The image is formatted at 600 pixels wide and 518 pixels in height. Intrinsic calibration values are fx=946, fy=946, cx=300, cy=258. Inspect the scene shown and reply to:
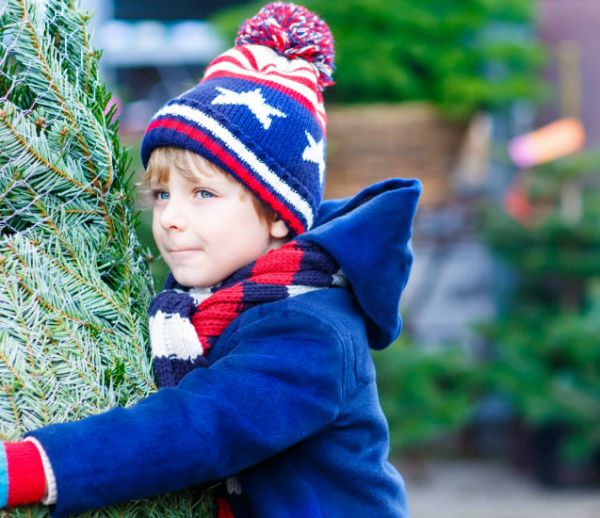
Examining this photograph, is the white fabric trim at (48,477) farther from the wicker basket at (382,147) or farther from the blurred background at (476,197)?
the wicker basket at (382,147)

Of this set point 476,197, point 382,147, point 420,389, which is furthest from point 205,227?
point 476,197

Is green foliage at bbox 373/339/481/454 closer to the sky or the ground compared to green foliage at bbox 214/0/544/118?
closer to the ground

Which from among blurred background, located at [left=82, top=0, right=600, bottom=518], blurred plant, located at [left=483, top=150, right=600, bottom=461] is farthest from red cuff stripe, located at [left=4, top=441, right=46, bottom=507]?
blurred plant, located at [left=483, top=150, right=600, bottom=461]

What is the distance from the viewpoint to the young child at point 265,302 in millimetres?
1144

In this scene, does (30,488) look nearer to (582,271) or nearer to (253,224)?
(253,224)

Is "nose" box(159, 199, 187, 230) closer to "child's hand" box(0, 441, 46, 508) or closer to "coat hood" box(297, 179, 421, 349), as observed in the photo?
"coat hood" box(297, 179, 421, 349)

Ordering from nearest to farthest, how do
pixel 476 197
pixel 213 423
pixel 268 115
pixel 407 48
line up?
1. pixel 213 423
2. pixel 268 115
3. pixel 407 48
4. pixel 476 197

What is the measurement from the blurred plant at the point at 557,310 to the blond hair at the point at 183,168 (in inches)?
135

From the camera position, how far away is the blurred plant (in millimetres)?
4512

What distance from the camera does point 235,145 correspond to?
134 centimetres

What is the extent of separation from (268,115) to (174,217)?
208mm

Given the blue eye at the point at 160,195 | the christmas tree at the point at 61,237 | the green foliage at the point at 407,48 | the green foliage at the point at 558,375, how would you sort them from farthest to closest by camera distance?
1. the green foliage at the point at 558,375
2. the green foliage at the point at 407,48
3. the blue eye at the point at 160,195
4. the christmas tree at the point at 61,237

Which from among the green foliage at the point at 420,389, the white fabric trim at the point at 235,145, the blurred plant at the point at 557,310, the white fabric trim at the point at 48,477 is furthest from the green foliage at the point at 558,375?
the white fabric trim at the point at 48,477

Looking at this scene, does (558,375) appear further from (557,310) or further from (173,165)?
(173,165)
